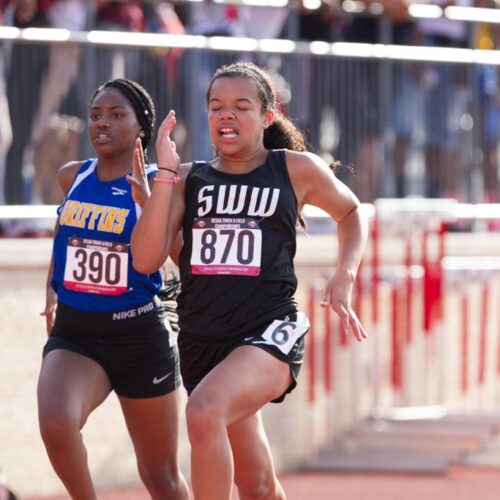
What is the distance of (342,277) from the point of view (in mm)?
6004

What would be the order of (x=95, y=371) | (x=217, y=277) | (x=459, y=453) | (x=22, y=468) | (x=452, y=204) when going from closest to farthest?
(x=217, y=277)
(x=95, y=371)
(x=22, y=468)
(x=459, y=453)
(x=452, y=204)

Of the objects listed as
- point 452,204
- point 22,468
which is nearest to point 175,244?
point 22,468

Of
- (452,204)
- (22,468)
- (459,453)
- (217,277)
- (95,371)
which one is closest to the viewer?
(217,277)

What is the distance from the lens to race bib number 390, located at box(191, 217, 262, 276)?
19.4 feet

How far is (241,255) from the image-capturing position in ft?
19.4

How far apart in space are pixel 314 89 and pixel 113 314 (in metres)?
4.97

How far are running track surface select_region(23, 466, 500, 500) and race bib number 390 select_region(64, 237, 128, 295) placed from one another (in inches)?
127

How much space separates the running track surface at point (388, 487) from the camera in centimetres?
946

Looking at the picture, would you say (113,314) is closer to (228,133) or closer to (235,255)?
(235,255)

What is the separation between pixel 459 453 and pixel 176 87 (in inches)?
129

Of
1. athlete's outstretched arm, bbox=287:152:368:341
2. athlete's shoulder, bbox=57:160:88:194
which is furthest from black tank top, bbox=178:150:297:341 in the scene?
athlete's shoulder, bbox=57:160:88:194

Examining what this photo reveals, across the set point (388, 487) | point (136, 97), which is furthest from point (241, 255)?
point (388, 487)

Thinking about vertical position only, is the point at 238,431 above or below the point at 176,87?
below

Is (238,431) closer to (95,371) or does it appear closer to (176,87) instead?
(95,371)
